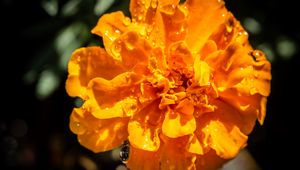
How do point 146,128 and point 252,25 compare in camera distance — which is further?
point 252,25

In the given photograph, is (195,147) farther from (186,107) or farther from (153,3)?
(153,3)

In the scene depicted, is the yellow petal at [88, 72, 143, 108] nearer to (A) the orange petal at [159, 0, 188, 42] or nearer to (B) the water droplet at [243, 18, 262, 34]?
(A) the orange petal at [159, 0, 188, 42]

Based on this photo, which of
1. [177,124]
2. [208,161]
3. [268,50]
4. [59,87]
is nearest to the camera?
[177,124]

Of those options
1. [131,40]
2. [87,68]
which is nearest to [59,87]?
[87,68]

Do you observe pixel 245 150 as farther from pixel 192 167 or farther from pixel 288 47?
pixel 192 167

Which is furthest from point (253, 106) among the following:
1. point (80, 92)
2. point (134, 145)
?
point (80, 92)

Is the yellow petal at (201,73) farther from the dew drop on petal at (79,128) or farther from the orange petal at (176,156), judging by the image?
the dew drop on petal at (79,128)

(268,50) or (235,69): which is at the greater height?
(235,69)
